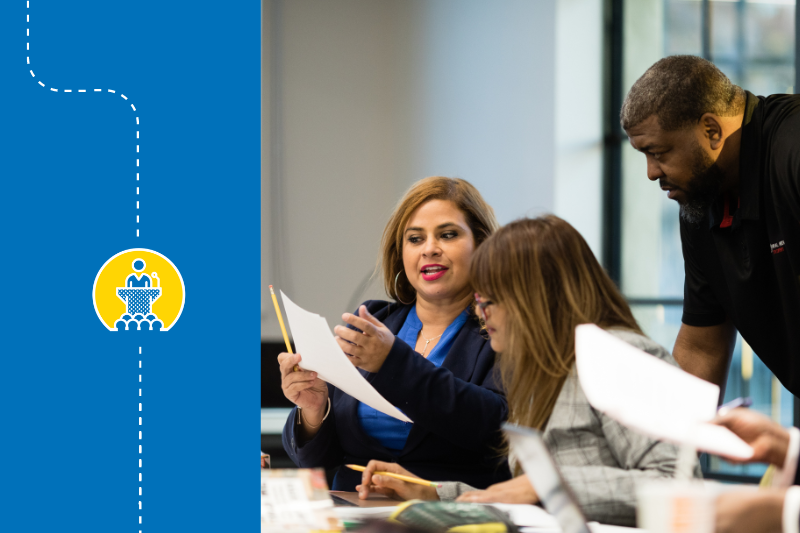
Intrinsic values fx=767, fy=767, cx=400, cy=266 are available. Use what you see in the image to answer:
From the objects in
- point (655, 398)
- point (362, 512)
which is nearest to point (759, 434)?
point (655, 398)

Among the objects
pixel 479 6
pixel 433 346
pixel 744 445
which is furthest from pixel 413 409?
pixel 479 6

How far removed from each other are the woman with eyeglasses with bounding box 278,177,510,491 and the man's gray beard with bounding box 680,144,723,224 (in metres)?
0.37

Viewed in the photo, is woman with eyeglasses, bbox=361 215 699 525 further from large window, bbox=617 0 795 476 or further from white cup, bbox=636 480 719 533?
large window, bbox=617 0 795 476

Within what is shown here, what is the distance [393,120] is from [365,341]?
2.94 meters

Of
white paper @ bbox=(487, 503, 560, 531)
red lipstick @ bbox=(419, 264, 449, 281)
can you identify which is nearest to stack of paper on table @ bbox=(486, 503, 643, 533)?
white paper @ bbox=(487, 503, 560, 531)

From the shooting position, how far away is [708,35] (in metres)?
3.60

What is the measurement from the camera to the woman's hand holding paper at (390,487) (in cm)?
98
